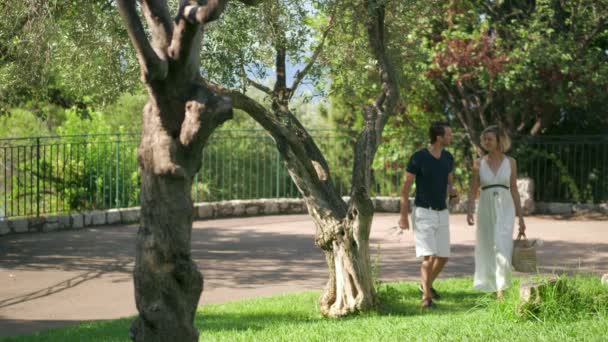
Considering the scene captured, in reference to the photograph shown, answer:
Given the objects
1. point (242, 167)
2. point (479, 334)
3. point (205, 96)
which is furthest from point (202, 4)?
point (242, 167)


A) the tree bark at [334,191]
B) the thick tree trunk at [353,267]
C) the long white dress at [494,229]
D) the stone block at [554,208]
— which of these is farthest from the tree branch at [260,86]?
the stone block at [554,208]

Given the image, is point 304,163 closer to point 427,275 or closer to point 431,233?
point 431,233

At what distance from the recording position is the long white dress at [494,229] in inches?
346

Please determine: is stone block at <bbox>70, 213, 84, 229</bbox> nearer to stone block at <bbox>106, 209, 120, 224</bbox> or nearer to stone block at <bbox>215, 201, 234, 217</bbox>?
stone block at <bbox>106, 209, 120, 224</bbox>

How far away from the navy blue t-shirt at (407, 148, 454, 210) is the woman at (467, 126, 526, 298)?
15.1 inches

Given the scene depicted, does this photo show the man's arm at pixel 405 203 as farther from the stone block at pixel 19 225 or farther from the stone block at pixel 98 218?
the stone block at pixel 98 218

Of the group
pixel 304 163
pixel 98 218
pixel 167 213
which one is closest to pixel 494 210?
pixel 304 163

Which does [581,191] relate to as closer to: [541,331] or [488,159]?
[488,159]

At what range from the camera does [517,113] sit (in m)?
20.1

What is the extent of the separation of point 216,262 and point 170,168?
830 centimetres

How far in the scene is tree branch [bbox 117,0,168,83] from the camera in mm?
4422

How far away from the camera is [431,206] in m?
8.85

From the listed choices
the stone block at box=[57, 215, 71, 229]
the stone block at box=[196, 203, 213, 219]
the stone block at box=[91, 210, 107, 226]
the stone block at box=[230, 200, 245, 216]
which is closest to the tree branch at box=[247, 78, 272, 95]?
the stone block at box=[57, 215, 71, 229]

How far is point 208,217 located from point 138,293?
14046 millimetres
